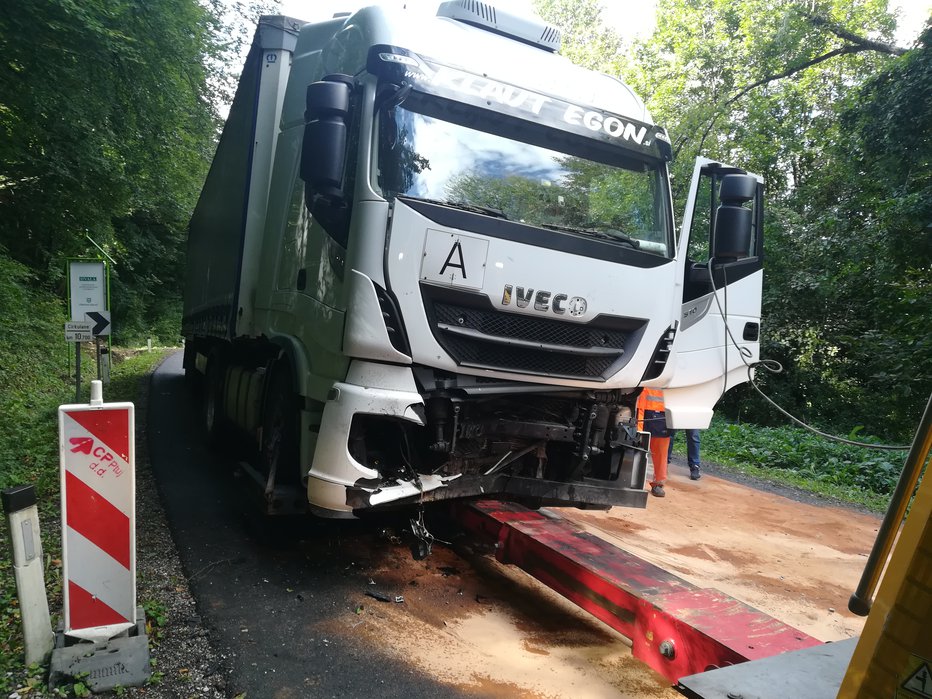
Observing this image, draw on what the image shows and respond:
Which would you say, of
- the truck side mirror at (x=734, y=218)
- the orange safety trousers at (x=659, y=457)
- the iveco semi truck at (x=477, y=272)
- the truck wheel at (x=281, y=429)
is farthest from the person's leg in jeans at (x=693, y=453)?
the truck wheel at (x=281, y=429)

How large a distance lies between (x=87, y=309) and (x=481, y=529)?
25.5 feet

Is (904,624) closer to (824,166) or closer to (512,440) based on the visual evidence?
(512,440)

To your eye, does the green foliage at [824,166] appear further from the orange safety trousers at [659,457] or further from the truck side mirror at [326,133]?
the truck side mirror at [326,133]

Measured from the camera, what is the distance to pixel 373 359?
3785mm

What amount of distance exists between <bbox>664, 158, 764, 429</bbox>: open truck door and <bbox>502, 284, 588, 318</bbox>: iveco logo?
1070mm

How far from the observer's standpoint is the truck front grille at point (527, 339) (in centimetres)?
394

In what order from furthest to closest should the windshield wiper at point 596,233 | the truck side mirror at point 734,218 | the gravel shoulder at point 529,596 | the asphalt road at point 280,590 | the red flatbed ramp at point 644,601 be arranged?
the truck side mirror at point 734,218
the windshield wiper at point 596,233
the gravel shoulder at point 529,596
the asphalt road at point 280,590
the red flatbed ramp at point 644,601

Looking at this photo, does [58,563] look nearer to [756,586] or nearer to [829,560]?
[756,586]

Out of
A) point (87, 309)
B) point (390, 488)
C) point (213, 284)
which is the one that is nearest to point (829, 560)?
point (390, 488)

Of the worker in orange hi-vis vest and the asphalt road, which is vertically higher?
the worker in orange hi-vis vest

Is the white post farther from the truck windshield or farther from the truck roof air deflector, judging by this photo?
the truck roof air deflector

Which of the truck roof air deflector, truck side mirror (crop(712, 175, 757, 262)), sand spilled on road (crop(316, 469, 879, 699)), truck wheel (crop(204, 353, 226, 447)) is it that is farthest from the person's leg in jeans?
truck wheel (crop(204, 353, 226, 447))

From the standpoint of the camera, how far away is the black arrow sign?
32.2 ft

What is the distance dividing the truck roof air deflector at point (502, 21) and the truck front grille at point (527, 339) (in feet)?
→ 7.16
